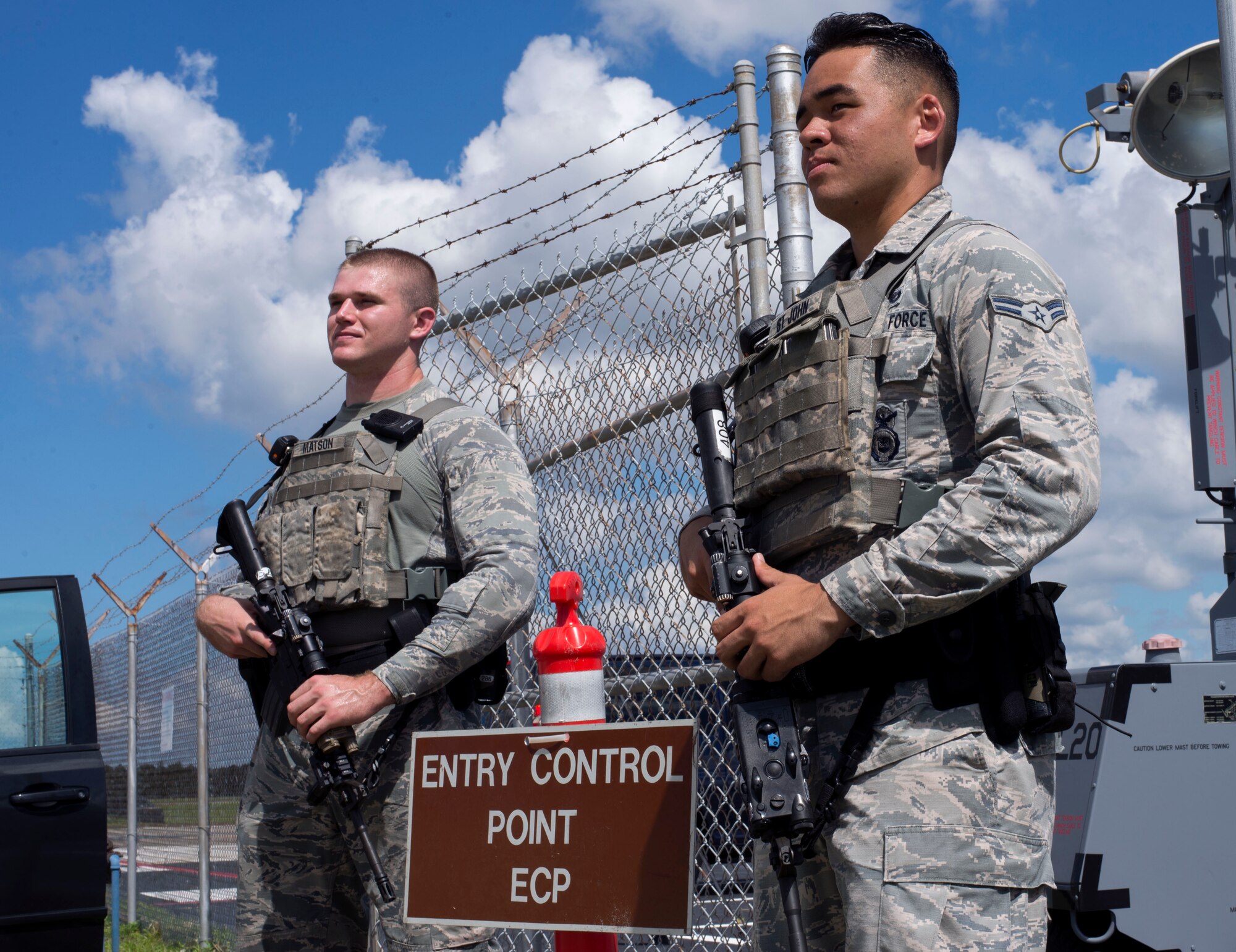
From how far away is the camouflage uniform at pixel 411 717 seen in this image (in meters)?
2.60

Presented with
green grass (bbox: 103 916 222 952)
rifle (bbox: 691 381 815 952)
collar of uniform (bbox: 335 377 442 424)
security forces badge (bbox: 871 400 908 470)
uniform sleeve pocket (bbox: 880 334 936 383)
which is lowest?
green grass (bbox: 103 916 222 952)

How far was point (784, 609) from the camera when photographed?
1721mm

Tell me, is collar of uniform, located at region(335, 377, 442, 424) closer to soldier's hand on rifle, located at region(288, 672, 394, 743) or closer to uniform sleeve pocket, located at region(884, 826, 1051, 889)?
soldier's hand on rifle, located at region(288, 672, 394, 743)

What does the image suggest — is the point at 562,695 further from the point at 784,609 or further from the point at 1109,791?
the point at 1109,791

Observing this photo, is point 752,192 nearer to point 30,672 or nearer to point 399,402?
point 399,402

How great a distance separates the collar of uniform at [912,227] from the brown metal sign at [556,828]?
80 centimetres

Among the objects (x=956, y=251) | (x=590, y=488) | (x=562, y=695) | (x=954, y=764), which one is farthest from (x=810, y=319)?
(x=590, y=488)

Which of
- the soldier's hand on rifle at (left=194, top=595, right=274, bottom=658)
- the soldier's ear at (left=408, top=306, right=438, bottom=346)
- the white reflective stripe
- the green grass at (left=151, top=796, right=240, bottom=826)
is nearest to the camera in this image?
the white reflective stripe

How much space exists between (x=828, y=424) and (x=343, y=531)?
4.39 ft

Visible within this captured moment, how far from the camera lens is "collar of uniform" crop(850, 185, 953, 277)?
195cm

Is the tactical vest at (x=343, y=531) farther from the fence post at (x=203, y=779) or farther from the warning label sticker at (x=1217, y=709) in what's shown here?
the fence post at (x=203, y=779)

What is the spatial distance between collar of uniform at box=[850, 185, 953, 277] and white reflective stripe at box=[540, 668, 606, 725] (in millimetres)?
911

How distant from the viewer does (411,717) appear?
2701mm

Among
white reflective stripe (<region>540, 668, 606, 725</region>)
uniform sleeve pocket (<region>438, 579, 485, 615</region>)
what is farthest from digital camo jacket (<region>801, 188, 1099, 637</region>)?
uniform sleeve pocket (<region>438, 579, 485, 615</region>)
